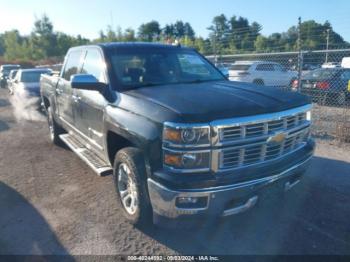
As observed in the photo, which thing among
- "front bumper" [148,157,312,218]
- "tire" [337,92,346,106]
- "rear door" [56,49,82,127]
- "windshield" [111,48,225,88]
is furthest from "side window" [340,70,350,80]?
"front bumper" [148,157,312,218]

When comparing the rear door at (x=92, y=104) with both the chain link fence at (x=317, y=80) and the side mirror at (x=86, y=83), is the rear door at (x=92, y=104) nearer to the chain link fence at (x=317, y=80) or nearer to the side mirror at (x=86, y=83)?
the side mirror at (x=86, y=83)

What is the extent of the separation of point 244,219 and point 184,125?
1642mm

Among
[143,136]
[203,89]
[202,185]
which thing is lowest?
[202,185]

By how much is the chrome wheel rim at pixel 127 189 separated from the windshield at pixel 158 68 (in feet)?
3.38

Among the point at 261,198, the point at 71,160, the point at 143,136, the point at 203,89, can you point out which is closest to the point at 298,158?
the point at 261,198

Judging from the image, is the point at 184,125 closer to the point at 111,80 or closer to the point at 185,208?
the point at 185,208

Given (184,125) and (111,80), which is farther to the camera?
(111,80)

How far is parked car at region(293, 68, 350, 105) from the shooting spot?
1169 centimetres

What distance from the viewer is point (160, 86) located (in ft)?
13.5

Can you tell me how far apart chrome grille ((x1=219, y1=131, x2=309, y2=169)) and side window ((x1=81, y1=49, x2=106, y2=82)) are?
1.96 m

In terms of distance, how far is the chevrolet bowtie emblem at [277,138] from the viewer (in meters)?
3.28

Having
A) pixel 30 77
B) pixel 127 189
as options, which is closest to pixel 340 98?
pixel 127 189

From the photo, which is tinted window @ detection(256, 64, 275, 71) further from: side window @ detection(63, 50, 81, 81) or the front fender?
the front fender

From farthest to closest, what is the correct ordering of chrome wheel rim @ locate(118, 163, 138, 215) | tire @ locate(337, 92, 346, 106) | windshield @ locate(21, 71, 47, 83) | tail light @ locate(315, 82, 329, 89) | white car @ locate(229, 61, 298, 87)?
1. white car @ locate(229, 61, 298, 87)
2. windshield @ locate(21, 71, 47, 83)
3. tail light @ locate(315, 82, 329, 89)
4. tire @ locate(337, 92, 346, 106)
5. chrome wheel rim @ locate(118, 163, 138, 215)
